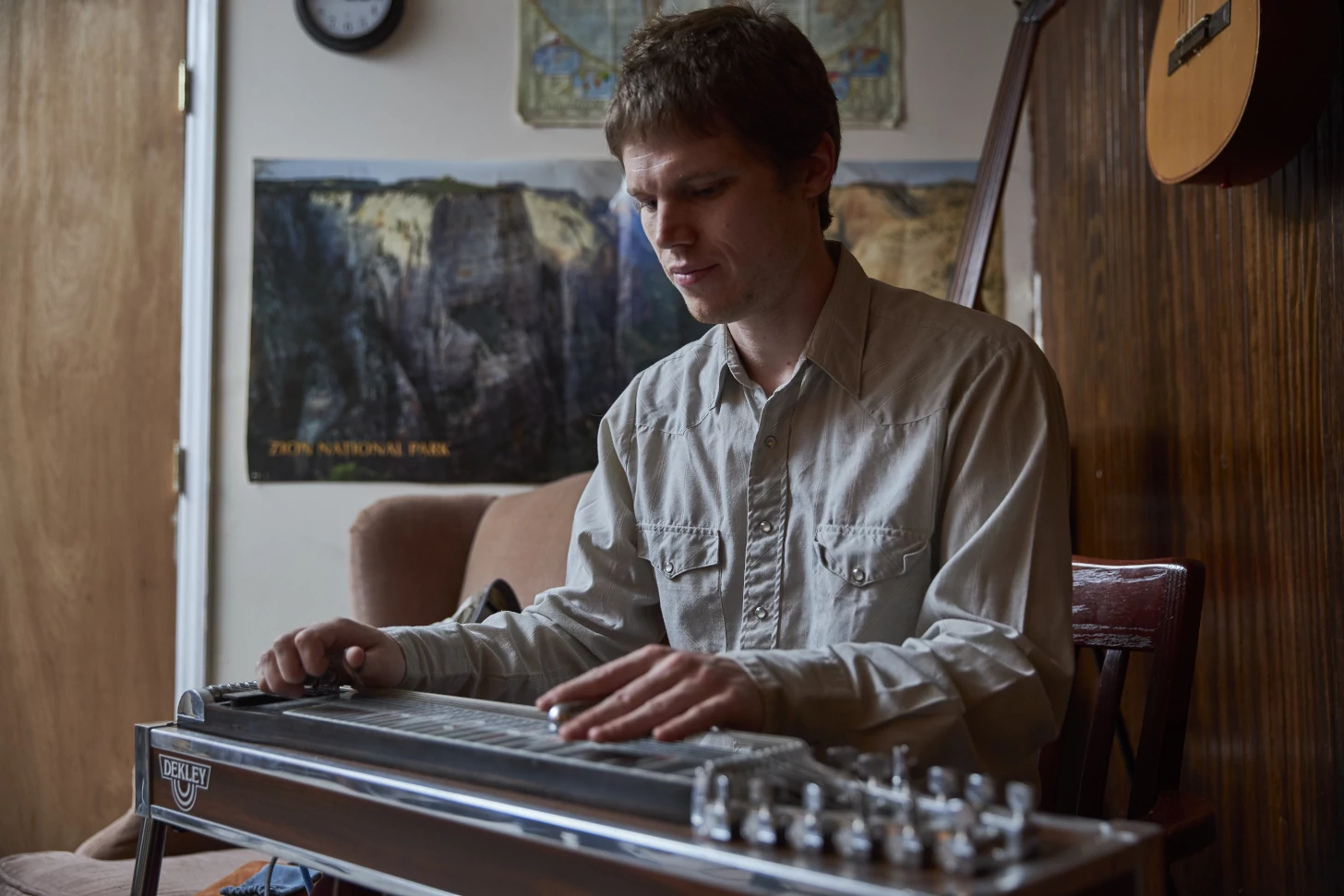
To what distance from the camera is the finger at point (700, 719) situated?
0.84 meters

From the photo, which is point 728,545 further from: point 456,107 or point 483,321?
point 456,107

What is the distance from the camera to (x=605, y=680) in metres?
0.91

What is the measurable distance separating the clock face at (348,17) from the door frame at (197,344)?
29 cm

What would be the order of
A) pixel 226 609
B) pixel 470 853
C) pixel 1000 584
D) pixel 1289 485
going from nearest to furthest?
pixel 470 853 < pixel 1000 584 < pixel 1289 485 < pixel 226 609

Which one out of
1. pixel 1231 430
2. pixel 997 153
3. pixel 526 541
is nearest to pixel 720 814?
pixel 1231 430

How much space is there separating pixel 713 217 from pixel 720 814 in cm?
80

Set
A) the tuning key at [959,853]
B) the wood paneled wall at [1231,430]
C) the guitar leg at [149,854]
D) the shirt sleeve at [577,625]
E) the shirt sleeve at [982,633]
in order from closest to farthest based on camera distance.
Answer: the tuning key at [959,853] → the shirt sleeve at [982,633] → the guitar leg at [149,854] → the shirt sleeve at [577,625] → the wood paneled wall at [1231,430]

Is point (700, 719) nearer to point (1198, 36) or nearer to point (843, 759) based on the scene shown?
point (843, 759)

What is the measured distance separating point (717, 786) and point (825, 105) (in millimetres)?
975

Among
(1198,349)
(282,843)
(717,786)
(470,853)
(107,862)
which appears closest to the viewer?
(717,786)

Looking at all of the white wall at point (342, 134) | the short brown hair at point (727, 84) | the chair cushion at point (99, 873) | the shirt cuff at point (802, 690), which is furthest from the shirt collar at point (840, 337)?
the white wall at point (342, 134)

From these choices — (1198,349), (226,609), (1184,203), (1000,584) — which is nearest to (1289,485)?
(1198,349)

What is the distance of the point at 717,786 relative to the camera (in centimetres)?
68

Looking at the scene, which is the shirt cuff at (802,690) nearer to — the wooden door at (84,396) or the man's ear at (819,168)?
the man's ear at (819,168)
